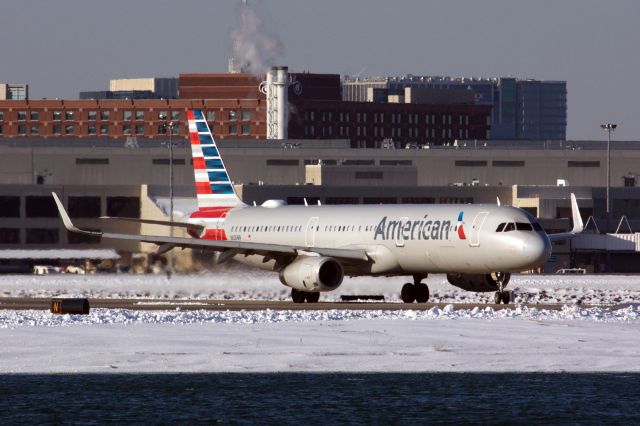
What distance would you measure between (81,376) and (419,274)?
30033 millimetres

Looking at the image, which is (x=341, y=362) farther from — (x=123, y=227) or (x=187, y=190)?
(x=187, y=190)

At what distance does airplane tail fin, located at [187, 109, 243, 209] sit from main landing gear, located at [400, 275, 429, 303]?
13.6 metres

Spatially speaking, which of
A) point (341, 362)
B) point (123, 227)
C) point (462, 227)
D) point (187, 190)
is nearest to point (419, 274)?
point (462, 227)

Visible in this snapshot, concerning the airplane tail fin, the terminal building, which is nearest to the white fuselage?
the airplane tail fin

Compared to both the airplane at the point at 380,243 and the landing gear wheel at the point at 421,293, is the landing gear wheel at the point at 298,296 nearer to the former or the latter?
the airplane at the point at 380,243

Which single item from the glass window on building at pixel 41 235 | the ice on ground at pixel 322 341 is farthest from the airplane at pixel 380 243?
the glass window on building at pixel 41 235

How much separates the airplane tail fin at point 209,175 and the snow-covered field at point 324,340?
22630 mm

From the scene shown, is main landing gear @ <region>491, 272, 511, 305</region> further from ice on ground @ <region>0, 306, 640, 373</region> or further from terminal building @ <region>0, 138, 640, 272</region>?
terminal building @ <region>0, 138, 640, 272</region>

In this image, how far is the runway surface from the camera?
195 feet

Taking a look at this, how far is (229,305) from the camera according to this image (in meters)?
62.3

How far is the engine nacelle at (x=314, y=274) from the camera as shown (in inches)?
2562

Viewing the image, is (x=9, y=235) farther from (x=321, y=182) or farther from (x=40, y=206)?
(x=321, y=182)

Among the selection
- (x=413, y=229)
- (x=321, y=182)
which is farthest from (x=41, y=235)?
(x=413, y=229)

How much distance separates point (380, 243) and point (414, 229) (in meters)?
2.17
